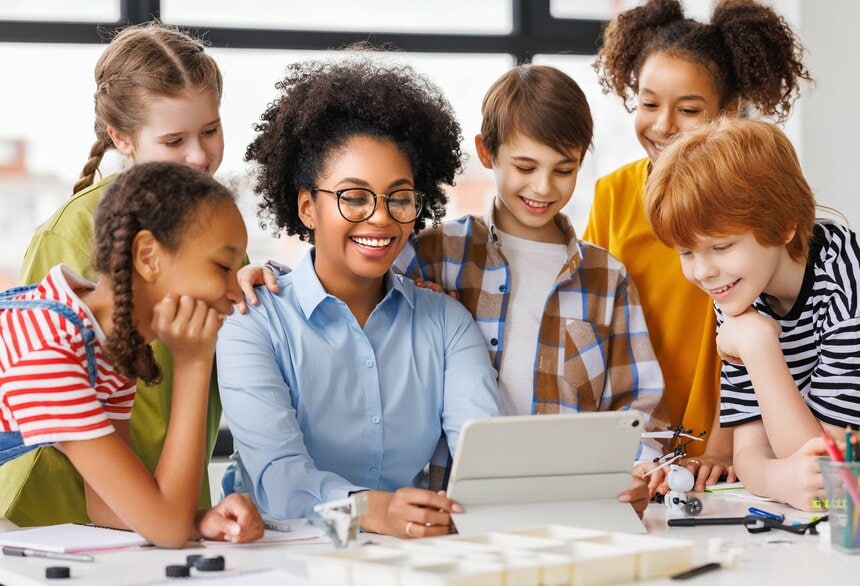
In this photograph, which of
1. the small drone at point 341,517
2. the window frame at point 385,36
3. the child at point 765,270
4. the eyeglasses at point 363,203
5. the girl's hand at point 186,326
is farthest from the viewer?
the window frame at point 385,36

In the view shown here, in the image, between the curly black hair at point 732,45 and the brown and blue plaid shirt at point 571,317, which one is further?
the curly black hair at point 732,45

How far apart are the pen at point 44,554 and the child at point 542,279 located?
1.01 m

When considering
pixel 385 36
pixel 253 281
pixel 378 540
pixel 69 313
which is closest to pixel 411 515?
pixel 378 540

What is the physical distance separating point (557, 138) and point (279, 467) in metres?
0.94

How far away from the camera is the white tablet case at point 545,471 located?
4.77 ft

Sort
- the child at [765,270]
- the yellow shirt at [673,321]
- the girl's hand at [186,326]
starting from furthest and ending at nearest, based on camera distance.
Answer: the yellow shirt at [673,321], the child at [765,270], the girl's hand at [186,326]

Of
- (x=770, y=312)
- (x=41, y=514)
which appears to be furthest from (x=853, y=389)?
(x=41, y=514)

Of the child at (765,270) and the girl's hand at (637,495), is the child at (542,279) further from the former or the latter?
the girl's hand at (637,495)

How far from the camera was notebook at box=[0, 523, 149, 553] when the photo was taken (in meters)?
1.48

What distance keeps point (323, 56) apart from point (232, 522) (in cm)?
231

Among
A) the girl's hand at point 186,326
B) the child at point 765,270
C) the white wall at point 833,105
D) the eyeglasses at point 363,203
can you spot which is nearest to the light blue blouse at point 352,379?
the eyeglasses at point 363,203

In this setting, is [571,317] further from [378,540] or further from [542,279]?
[378,540]

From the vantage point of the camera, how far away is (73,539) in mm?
1541

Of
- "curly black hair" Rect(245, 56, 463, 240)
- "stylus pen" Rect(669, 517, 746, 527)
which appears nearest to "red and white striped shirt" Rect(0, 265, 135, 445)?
"curly black hair" Rect(245, 56, 463, 240)
